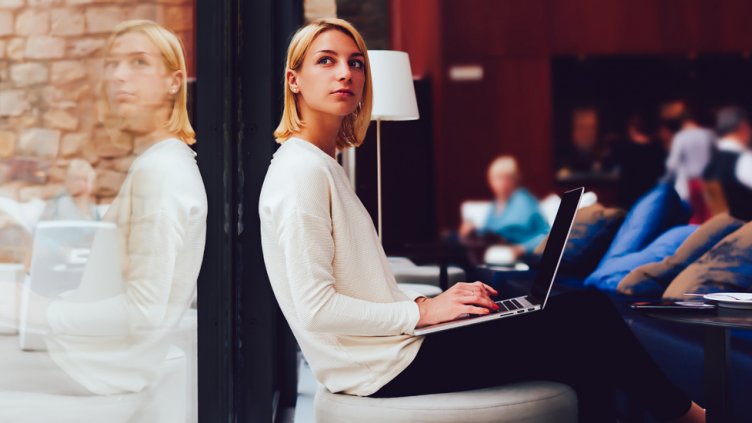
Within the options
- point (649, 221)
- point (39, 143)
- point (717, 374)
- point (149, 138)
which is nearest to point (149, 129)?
point (149, 138)

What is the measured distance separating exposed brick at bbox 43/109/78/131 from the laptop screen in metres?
1.00

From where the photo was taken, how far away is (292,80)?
6.02 ft

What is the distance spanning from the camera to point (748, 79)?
7605 millimetres

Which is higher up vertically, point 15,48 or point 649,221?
point 15,48

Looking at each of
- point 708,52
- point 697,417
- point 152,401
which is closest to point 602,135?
point 708,52

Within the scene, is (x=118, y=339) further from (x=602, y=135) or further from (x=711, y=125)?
(x=711, y=125)

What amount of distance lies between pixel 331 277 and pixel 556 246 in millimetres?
489

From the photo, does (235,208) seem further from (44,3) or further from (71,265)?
(44,3)

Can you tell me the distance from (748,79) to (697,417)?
21.6ft

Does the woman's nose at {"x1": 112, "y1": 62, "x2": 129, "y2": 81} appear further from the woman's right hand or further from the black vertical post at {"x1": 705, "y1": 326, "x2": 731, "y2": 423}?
the black vertical post at {"x1": 705, "y1": 326, "x2": 731, "y2": 423}

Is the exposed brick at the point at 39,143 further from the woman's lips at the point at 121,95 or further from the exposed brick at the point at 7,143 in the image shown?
the woman's lips at the point at 121,95

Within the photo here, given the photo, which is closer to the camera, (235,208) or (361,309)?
(361,309)

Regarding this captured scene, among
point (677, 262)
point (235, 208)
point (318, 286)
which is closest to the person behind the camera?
point (318, 286)

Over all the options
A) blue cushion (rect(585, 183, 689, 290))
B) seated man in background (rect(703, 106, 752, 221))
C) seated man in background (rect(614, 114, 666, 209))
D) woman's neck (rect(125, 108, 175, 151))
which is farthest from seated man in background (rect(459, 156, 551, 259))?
woman's neck (rect(125, 108, 175, 151))
